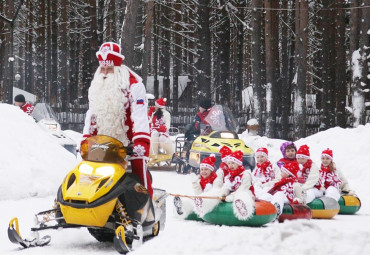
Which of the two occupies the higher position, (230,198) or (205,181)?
(205,181)

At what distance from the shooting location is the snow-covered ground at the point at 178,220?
15.6ft

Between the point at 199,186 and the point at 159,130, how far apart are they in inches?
354

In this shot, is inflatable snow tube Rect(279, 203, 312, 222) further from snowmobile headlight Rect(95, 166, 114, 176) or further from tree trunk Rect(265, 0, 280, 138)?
tree trunk Rect(265, 0, 280, 138)

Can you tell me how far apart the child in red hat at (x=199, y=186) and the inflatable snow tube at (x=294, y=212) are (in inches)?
44.6

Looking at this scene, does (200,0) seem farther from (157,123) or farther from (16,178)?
(16,178)

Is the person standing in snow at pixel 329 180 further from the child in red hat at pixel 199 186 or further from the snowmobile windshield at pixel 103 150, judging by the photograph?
the snowmobile windshield at pixel 103 150

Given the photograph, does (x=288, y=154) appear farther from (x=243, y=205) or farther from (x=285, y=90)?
(x=285, y=90)

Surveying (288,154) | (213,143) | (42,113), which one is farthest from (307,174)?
(42,113)

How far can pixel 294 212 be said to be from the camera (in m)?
10.0

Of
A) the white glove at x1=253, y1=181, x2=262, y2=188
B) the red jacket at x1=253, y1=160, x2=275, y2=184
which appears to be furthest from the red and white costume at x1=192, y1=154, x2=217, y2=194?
the red jacket at x1=253, y1=160, x2=275, y2=184

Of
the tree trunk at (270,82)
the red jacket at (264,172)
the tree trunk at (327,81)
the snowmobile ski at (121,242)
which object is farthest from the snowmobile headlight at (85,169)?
the tree trunk at (327,81)

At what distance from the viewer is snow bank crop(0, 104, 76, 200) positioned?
10633mm

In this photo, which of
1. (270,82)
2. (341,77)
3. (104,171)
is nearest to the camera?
(104,171)

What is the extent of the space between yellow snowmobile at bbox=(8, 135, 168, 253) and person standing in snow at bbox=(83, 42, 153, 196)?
0.20 meters
